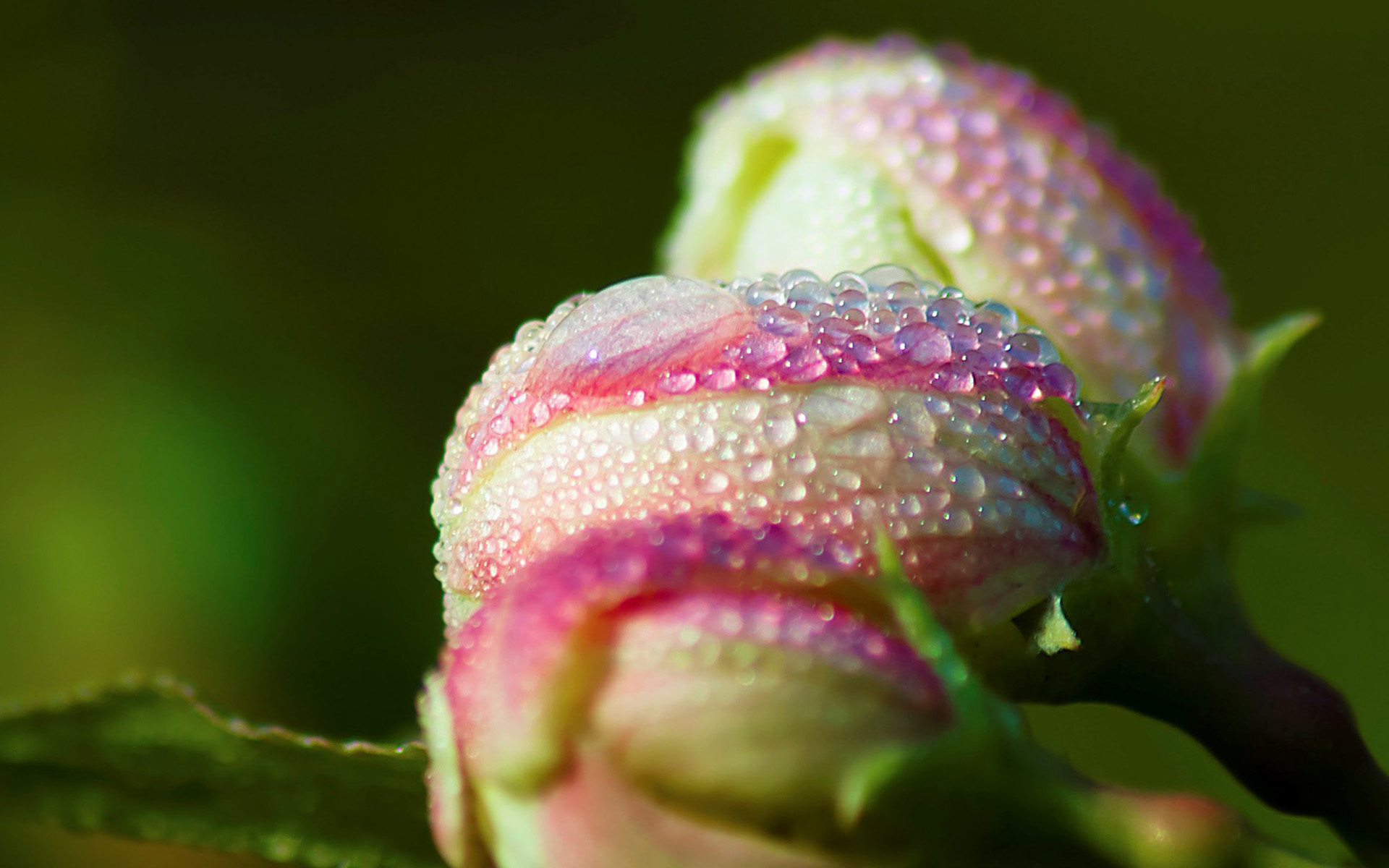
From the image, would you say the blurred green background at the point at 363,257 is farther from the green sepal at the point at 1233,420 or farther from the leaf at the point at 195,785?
the leaf at the point at 195,785

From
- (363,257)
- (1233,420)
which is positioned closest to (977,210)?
(1233,420)

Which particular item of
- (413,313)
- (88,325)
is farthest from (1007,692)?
(88,325)

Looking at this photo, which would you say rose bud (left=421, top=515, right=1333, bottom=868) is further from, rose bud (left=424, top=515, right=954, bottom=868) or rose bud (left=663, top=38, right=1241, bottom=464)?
rose bud (left=663, top=38, right=1241, bottom=464)

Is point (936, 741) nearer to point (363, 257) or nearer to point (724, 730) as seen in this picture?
point (724, 730)

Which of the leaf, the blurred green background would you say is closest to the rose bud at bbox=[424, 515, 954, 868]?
the leaf

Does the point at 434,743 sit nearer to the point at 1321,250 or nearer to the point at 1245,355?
the point at 1245,355
